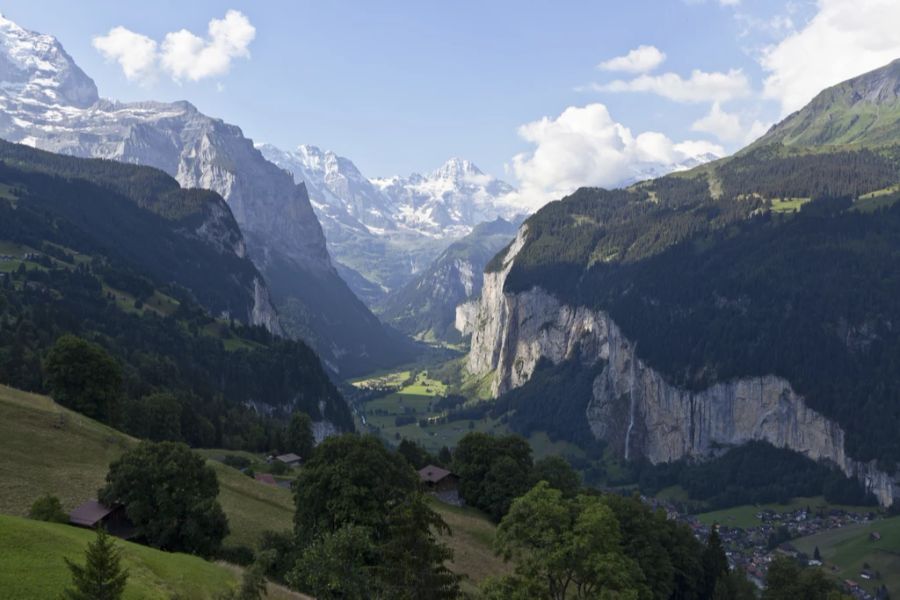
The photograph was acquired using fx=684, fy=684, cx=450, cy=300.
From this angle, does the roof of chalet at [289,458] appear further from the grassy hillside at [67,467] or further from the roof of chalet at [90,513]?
the roof of chalet at [90,513]

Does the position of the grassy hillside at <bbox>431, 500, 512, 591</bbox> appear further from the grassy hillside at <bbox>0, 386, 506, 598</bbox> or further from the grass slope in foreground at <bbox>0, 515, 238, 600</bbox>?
the grass slope in foreground at <bbox>0, 515, 238, 600</bbox>

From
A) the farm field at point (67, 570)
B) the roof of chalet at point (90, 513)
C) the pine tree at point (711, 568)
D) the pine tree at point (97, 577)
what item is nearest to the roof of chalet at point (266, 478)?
the roof of chalet at point (90, 513)

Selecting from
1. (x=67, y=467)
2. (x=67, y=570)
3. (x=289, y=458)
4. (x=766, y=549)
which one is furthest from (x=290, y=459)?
(x=766, y=549)

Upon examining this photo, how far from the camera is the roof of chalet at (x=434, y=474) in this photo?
10244cm

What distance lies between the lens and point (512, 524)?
56562 mm

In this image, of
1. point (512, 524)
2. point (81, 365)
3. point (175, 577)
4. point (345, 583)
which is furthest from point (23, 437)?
point (512, 524)

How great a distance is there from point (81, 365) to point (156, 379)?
65694mm

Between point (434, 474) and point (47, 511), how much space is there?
62.2m

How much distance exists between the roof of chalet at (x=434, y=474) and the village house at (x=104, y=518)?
5153 cm

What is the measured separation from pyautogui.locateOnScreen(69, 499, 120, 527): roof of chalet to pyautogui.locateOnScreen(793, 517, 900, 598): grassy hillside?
160 meters

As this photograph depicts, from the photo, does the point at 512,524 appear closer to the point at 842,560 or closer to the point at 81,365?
the point at 81,365

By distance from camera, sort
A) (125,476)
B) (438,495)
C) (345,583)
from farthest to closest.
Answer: (438,495) → (125,476) → (345,583)

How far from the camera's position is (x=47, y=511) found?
161 feet

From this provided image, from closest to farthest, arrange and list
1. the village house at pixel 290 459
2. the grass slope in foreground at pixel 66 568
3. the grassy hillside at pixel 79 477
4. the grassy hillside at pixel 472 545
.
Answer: the grass slope in foreground at pixel 66 568, the grassy hillside at pixel 79 477, the grassy hillside at pixel 472 545, the village house at pixel 290 459
